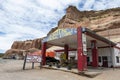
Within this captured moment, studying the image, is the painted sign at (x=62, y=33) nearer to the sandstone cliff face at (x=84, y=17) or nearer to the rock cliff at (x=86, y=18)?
the rock cliff at (x=86, y=18)

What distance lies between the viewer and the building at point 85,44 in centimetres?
1563

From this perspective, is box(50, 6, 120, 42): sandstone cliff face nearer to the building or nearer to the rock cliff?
the rock cliff

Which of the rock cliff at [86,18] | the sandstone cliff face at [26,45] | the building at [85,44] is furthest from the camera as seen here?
the sandstone cliff face at [26,45]

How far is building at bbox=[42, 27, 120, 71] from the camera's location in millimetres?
15629

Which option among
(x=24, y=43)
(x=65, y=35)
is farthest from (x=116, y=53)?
(x=24, y=43)

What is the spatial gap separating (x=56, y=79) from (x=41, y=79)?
45.9 inches

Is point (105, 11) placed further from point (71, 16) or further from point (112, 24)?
point (112, 24)

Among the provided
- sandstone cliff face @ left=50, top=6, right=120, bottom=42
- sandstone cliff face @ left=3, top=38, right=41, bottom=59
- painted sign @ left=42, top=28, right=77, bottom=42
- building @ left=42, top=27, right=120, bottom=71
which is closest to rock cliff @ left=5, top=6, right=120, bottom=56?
sandstone cliff face @ left=50, top=6, right=120, bottom=42

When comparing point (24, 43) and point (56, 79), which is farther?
point (24, 43)

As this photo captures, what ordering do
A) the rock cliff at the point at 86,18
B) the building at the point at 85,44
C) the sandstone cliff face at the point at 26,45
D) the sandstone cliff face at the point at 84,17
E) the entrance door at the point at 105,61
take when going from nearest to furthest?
the building at the point at 85,44, the entrance door at the point at 105,61, the rock cliff at the point at 86,18, the sandstone cliff face at the point at 84,17, the sandstone cliff face at the point at 26,45

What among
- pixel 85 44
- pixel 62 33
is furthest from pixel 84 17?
pixel 85 44

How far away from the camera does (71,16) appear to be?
318ft

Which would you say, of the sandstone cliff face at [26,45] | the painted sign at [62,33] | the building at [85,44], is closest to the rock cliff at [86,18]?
the sandstone cliff face at [26,45]

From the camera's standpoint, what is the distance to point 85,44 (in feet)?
52.9
